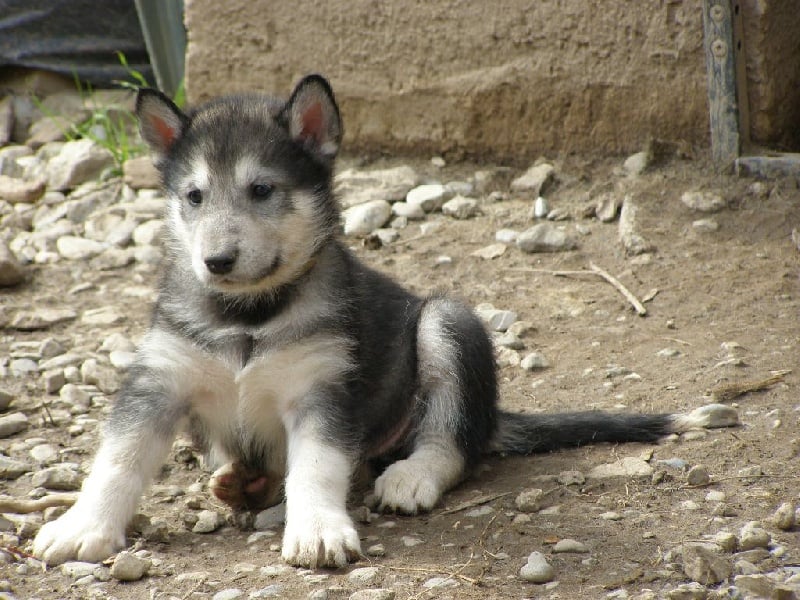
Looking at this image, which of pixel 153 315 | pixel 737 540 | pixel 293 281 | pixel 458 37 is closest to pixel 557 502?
pixel 737 540

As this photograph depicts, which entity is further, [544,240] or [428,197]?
[428,197]

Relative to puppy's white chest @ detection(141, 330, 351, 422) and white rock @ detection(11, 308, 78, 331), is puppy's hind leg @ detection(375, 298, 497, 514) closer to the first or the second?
puppy's white chest @ detection(141, 330, 351, 422)

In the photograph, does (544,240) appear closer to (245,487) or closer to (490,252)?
(490,252)

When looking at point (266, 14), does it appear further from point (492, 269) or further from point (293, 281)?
point (293, 281)

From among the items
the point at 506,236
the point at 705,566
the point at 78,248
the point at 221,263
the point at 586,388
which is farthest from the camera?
the point at 78,248

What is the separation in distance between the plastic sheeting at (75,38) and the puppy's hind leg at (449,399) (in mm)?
5280

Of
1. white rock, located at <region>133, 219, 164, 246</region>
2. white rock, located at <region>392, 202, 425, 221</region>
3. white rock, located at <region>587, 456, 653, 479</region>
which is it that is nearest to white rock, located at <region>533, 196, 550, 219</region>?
white rock, located at <region>392, 202, 425, 221</region>

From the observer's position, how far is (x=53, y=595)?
3.24m

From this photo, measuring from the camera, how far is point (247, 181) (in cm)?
382

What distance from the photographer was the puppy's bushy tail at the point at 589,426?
4.15 meters

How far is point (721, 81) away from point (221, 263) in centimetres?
362

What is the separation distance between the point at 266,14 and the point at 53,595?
465 cm

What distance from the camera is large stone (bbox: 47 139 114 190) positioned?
768cm

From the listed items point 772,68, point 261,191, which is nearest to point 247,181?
point 261,191
